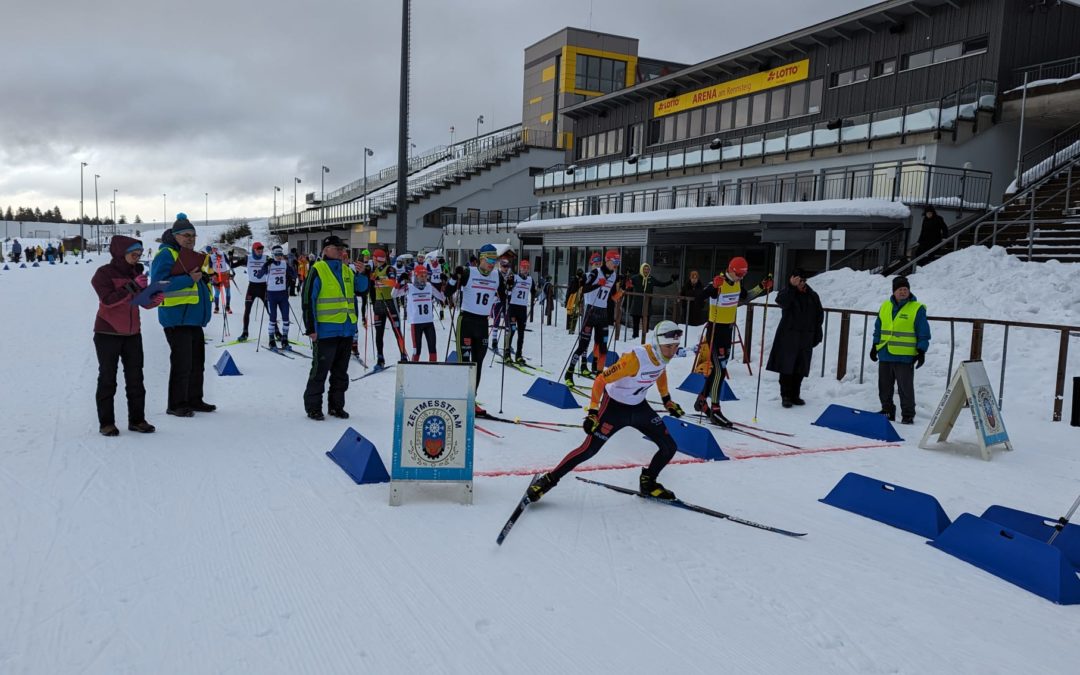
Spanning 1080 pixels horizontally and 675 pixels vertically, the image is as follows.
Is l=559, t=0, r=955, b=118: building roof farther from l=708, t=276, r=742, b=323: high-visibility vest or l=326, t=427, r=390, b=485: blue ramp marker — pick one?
l=326, t=427, r=390, b=485: blue ramp marker

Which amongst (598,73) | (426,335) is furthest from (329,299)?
(598,73)

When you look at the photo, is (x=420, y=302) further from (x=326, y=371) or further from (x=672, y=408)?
(x=672, y=408)

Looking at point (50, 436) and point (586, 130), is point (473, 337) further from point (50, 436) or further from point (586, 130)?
point (586, 130)

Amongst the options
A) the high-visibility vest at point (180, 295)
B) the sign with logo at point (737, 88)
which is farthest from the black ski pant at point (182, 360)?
the sign with logo at point (737, 88)

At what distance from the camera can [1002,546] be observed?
177 inches

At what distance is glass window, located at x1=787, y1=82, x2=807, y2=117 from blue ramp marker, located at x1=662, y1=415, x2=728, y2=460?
22.2 metres

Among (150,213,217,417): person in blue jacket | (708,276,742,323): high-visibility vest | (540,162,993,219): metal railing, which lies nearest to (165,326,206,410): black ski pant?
(150,213,217,417): person in blue jacket

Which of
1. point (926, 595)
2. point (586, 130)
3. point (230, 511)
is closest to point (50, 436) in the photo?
point (230, 511)

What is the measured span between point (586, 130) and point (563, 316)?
2187 centimetres

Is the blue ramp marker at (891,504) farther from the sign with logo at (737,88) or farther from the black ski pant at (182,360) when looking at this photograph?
the sign with logo at (737,88)

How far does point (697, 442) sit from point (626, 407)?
6.66 ft

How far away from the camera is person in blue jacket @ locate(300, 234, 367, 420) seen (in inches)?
304

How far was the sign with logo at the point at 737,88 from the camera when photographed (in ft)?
85.1

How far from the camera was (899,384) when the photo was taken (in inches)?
356
